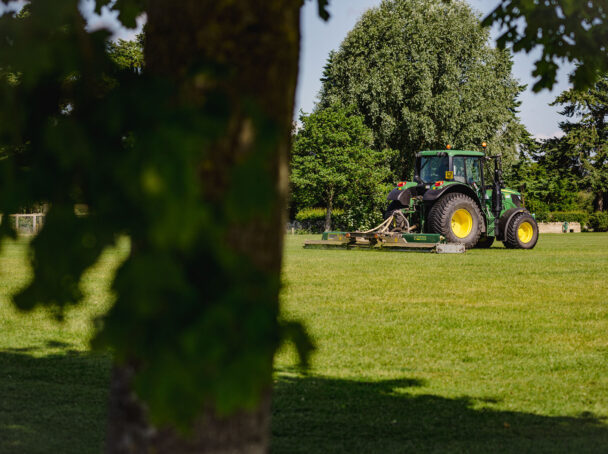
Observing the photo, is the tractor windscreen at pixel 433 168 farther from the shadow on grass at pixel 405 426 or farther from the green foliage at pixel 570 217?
the green foliage at pixel 570 217

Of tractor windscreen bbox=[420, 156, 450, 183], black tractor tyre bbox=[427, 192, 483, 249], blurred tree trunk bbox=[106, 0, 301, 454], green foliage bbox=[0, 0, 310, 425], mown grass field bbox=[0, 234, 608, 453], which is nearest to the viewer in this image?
green foliage bbox=[0, 0, 310, 425]

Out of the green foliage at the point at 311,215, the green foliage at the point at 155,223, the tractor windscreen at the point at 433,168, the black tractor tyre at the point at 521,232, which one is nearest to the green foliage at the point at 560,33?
the green foliage at the point at 155,223

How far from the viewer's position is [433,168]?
2017 centimetres

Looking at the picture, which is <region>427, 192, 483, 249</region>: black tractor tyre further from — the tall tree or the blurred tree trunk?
the tall tree

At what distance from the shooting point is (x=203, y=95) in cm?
163

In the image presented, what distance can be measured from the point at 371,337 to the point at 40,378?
308 cm

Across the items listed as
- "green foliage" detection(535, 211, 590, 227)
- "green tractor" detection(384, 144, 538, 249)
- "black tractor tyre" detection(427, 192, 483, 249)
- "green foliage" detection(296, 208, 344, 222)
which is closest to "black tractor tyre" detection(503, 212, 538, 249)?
"green tractor" detection(384, 144, 538, 249)

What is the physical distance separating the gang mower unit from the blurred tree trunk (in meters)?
16.6

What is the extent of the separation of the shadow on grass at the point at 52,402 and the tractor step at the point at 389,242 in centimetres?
1289

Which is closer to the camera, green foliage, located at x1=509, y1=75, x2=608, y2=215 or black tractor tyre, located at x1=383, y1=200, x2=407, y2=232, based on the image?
black tractor tyre, located at x1=383, y1=200, x2=407, y2=232

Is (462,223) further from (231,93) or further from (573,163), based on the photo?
(573,163)

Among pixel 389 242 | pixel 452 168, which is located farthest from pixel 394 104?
pixel 389 242

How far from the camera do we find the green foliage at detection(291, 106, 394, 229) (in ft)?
124

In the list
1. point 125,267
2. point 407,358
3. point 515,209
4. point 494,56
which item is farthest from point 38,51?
point 494,56
